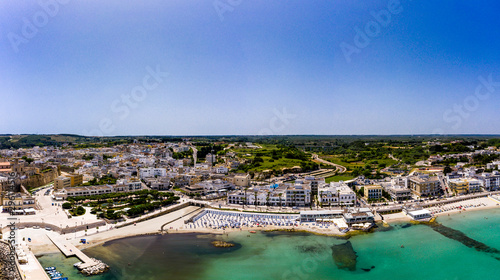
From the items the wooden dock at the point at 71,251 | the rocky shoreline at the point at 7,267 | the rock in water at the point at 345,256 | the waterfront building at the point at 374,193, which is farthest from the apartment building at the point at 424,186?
the rocky shoreline at the point at 7,267

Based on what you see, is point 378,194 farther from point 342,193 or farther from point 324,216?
point 324,216

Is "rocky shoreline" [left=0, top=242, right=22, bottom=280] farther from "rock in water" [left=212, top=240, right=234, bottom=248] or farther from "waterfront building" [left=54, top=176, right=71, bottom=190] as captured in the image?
"waterfront building" [left=54, top=176, right=71, bottom=190]

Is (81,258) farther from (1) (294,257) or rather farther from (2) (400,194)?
(2) (400,194)

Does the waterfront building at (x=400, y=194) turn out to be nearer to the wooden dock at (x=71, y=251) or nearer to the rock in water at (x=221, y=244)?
the rock in water at (x=221, y=244)

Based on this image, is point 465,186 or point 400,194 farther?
point 465,186

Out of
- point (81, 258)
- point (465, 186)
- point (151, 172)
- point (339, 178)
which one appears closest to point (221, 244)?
point (81, 258)

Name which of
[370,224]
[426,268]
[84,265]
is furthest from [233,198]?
[426,268]
